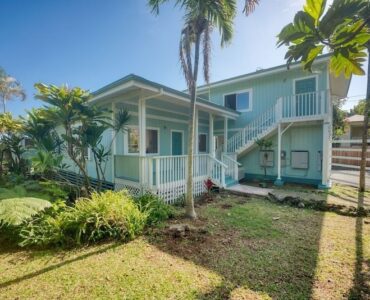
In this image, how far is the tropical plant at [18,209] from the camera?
3.47 metres

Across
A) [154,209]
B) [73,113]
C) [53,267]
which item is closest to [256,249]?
[154,209]

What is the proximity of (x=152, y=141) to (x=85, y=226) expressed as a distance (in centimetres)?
587

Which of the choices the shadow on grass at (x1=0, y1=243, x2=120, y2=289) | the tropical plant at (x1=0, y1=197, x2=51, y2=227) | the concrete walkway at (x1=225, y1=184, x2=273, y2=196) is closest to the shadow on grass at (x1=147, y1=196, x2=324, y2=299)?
the shadow on grass at (x1=0, y1=243, x2=120, y2=289)

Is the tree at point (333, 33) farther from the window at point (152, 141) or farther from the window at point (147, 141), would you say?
the window at point (152, 141)

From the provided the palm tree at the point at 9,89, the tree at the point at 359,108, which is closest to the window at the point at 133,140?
the tree at the point at 359,108

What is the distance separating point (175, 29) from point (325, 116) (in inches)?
281

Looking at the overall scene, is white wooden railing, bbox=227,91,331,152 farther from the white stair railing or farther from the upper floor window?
the upper floor window

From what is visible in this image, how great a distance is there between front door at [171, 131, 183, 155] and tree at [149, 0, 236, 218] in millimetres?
5550

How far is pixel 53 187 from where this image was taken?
5363mm

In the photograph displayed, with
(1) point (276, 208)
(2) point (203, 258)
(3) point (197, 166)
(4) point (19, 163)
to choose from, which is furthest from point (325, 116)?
(4) point (19, 163)

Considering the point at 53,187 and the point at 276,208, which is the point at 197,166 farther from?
the point at 53,187

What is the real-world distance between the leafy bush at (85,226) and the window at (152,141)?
5.11 meters

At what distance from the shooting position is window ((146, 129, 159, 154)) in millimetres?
9336

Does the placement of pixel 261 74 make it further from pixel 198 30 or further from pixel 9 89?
pixel 9 89
